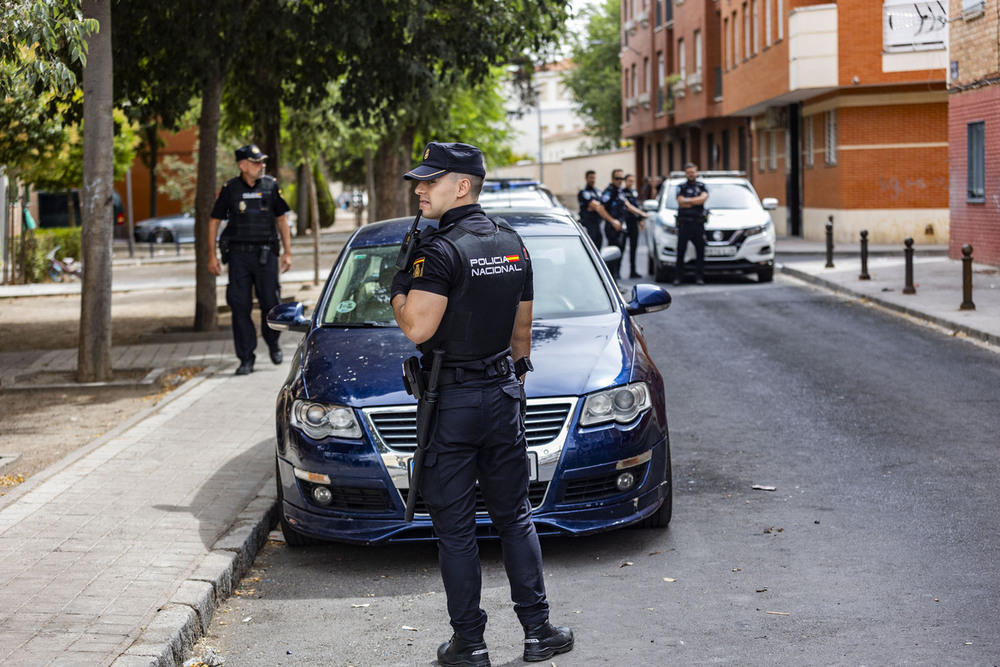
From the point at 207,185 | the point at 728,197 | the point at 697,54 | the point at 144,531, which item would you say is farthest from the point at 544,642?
the point at 697,54

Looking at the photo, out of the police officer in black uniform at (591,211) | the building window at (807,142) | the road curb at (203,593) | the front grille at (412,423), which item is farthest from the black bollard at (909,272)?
the building window at (807,142)

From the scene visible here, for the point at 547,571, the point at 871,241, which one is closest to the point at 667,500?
the point at 547,571

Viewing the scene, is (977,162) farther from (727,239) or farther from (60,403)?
(60,403)

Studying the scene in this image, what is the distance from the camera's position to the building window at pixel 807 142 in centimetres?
3612

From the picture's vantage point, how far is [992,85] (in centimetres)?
2236

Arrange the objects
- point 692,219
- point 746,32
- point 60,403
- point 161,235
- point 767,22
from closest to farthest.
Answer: point 60,403 < point 692,219 < point 767,22 < point 746,32 < point 161,235

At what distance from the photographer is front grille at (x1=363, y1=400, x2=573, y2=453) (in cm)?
605

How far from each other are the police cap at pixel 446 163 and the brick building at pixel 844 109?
27.5 metres

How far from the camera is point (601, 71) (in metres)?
82.8

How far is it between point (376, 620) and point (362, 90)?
1251 centimetres

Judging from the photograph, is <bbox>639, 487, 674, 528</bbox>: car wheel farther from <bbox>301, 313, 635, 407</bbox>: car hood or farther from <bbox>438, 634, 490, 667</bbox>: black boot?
<bbox>438, 634, 490, 667</bbox>: black boot

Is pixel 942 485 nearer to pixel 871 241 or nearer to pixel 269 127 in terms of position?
pixel 269 127

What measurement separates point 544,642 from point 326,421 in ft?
5.89

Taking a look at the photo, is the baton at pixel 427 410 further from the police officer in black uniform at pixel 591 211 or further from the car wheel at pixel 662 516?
the police officer in black uniform at pixel 591 211
